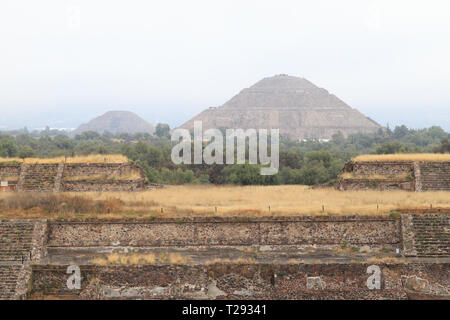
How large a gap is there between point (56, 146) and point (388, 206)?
66.7 m

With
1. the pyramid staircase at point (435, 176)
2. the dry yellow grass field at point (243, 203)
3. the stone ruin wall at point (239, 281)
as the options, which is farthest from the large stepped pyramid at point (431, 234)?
the pyramid staircase at point (435, 176)

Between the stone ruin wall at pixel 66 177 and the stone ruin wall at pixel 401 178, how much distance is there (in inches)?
481

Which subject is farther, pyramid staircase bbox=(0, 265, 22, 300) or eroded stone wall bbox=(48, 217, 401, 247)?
eroded stone wall bbox=(48, 217, 401, 247)

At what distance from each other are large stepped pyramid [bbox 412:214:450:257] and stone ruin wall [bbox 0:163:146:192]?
47.8 feet

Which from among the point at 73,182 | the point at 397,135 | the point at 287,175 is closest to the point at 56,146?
the point at 287,175

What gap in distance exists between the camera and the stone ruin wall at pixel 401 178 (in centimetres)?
2445

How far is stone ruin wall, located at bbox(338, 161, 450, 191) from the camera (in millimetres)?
24453

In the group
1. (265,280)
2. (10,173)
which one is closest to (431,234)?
(265,280)

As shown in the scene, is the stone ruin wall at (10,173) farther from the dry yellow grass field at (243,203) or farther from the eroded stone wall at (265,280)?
the eroded stone wall at (265,280)

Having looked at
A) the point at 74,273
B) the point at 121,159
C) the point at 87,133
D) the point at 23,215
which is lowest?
the point at 74,273

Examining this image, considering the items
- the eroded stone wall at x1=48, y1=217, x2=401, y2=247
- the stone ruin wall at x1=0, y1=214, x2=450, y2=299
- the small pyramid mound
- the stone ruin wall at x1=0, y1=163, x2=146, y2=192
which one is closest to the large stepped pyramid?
the stone ruin wall at x1=0, y1=214, x2=450, y2=299

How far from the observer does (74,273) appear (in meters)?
16.2

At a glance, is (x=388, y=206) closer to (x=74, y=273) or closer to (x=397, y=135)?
(x=74, y=273)

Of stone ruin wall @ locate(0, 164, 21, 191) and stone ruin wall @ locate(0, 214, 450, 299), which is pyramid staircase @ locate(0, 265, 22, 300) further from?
stone ruin wall @ locate(0, 164, 21, 191)
